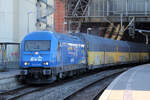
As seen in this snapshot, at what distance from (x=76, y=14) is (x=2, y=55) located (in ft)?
99.0

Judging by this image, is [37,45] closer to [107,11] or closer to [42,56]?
[42,56]

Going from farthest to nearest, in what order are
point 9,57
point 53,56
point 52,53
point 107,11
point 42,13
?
point 107,11 < point 42,13 < point 9,57 < point 53,56 < point 52,53

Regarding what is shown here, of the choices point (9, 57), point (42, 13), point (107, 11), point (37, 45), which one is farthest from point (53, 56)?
point (107, 11)

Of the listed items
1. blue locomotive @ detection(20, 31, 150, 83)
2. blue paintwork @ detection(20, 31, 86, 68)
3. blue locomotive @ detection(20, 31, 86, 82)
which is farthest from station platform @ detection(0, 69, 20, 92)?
blue paintwork @ detection(20, 31, 86, 68)

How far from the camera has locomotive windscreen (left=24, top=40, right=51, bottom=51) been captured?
16.0 m

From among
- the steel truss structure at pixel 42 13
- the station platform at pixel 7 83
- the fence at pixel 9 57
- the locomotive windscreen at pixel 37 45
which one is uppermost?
the steel truss structure at pixel 42 13

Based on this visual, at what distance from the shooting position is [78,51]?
68.2 feet

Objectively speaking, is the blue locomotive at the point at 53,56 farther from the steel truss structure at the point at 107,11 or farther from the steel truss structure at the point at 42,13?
the steel truss structure at the point at 107,11

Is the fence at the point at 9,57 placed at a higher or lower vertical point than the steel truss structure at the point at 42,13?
lower

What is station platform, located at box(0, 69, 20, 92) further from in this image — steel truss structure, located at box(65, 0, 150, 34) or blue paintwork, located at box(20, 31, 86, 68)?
steel truss structure, located at box(65, 0, 150, 34)

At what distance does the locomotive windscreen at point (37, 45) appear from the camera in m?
16.0

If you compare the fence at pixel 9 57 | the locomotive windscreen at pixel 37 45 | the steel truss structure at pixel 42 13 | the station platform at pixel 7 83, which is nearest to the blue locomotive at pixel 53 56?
the locomotive windscreen at pixel 37 45

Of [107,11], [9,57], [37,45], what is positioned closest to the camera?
[37,45]

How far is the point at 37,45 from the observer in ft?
53.1
